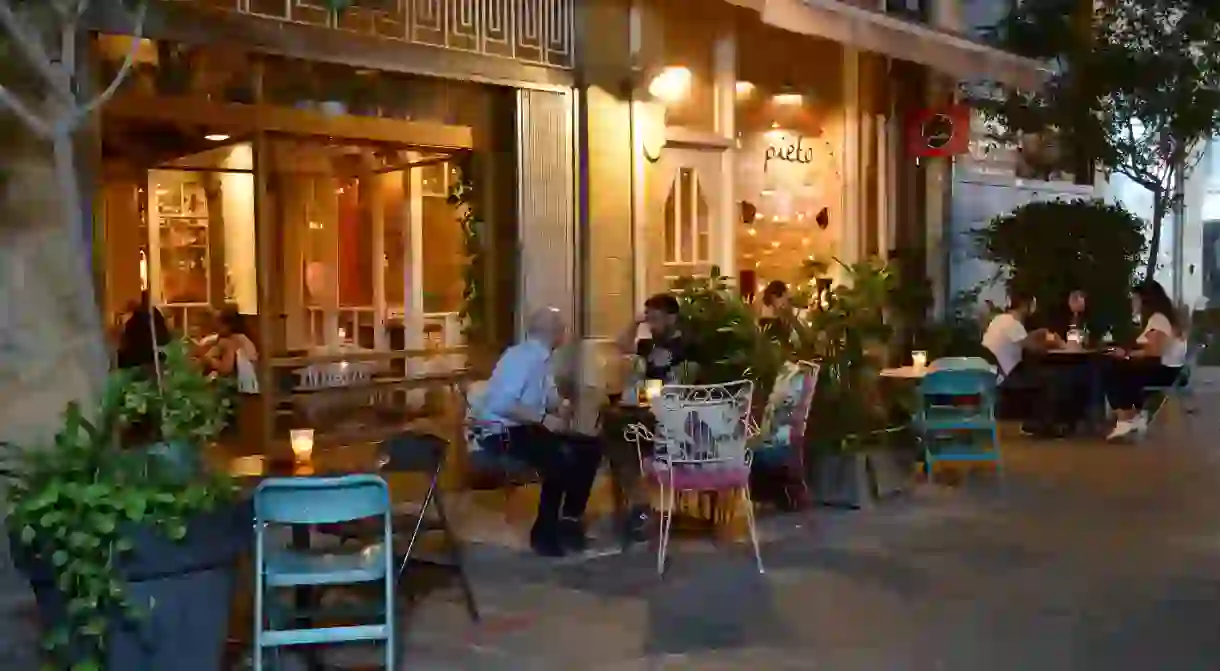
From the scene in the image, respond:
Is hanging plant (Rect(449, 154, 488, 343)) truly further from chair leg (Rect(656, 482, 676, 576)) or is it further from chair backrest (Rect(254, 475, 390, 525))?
chair backrest (Rect(254, 475, 390, 525))

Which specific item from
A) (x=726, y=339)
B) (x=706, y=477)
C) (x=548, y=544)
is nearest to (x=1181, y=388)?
(x=726, y=339)

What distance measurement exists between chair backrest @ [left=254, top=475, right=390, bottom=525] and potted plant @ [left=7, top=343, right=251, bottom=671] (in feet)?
0.40

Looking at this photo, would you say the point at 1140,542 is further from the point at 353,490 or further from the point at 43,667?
the point at 43,667

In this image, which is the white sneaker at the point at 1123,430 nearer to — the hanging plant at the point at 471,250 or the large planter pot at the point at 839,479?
the large planter pot at the point at 839,479

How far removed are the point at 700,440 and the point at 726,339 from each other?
169cm

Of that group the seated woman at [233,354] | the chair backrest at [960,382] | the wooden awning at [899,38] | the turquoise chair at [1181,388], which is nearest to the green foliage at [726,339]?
the chair backrest at [960,382]

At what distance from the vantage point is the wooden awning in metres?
10.3

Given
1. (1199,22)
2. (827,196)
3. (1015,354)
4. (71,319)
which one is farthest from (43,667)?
(1199,22)

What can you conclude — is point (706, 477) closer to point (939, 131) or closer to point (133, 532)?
point (133, 532)

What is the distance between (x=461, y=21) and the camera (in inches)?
372

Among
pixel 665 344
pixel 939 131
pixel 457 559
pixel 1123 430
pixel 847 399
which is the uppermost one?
pixel 939 131

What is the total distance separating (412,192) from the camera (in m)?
10.1

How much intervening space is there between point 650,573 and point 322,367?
3.15 metres

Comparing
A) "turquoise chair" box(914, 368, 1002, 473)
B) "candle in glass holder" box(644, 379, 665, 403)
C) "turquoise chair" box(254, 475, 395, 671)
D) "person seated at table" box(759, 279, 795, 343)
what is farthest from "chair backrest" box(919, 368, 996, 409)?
"turquoise chair" box(254, 475, 395, 671)
